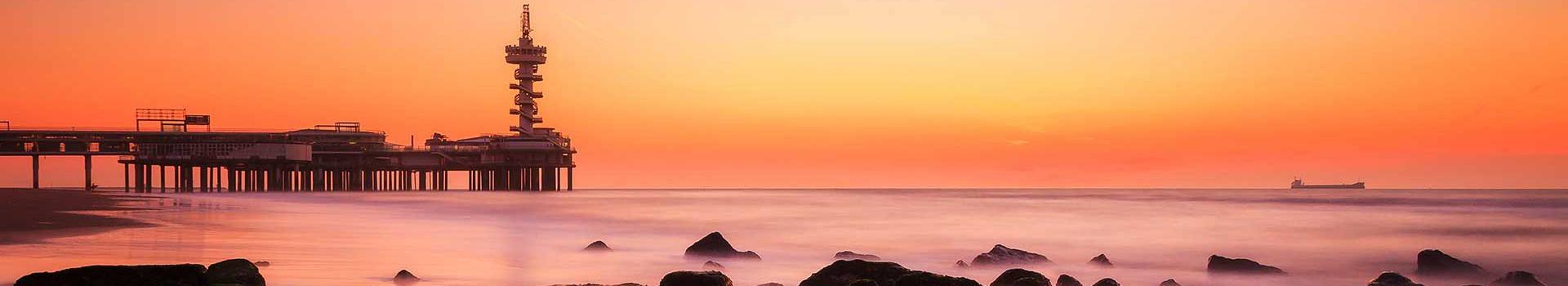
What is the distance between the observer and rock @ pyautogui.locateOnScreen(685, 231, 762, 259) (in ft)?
74.6

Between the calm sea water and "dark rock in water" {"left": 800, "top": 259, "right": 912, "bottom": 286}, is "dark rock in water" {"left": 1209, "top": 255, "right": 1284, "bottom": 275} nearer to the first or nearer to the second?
the calm sea water

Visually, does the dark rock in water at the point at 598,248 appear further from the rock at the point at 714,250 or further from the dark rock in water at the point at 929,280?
the dark rock in water at the point at 929,280

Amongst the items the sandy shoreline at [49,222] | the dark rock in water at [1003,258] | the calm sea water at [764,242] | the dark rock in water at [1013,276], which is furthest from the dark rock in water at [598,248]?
the dark rock in water at [1013,276]

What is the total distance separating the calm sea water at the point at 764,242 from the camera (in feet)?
68.0

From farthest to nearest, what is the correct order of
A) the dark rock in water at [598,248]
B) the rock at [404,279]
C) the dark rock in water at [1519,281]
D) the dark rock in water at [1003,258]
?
the dark rock in water at [598,248] → the dark rock in water at [1003,258] → the dark rock in water at [1519,281] → the rock at [404,279]

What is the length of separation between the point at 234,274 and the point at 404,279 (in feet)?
12.4

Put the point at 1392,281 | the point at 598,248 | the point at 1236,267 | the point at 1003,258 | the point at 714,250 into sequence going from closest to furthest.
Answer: the point at 1392,281 < the point at 1236,267 < the point at 1003,258 < the point at 714,250 < the point at 598,248

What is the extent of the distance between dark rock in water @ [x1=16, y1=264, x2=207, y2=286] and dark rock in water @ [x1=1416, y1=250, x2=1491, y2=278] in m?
18.0

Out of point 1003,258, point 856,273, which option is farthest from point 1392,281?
point 856,273

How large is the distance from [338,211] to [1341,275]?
114ft

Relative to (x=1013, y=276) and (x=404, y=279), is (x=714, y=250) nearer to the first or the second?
(x=404, y=279)

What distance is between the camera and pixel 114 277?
43.1 feet

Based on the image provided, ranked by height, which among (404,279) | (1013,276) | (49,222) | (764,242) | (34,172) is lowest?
(34,172)

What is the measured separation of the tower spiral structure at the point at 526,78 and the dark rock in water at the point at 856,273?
94945 mm
